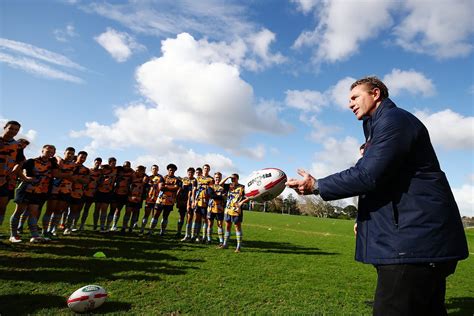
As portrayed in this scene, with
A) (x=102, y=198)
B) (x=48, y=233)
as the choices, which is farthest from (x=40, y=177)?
(x=102, y=198)

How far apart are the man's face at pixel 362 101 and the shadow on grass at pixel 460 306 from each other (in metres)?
4.74

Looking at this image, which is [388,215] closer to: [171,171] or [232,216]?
[232,216]

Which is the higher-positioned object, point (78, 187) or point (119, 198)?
point (78, 187)

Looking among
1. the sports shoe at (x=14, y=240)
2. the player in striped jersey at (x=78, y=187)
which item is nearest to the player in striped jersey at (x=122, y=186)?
the player in striped jersey at (x=78, y=187)

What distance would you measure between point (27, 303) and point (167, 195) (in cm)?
761

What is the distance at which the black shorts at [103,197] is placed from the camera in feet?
37.4

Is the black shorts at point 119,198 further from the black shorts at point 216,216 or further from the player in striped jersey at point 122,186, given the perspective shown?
the black shorts at point 216,216

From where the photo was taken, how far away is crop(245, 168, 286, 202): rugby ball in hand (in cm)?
636

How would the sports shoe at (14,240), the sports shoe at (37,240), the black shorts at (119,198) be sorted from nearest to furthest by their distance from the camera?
the sports shoe at (14,240), the sports shoe at (37,240), the black shorts at (119,198)

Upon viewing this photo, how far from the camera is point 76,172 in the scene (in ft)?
34.3

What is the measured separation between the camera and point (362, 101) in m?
2.83

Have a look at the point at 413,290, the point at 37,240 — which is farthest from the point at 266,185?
the point at 37,240

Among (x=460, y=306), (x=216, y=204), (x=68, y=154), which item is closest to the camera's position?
(x=460, y=306)

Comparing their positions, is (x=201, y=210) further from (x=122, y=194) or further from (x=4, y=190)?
(x=4, y=190)
